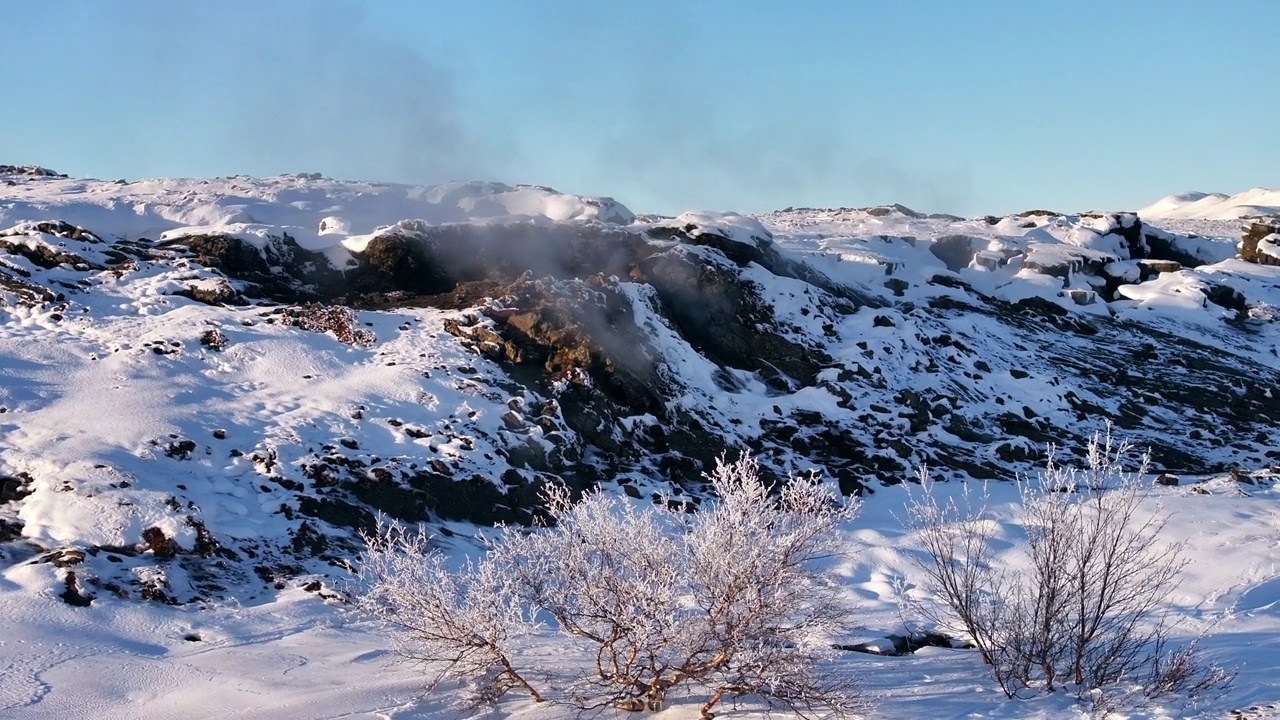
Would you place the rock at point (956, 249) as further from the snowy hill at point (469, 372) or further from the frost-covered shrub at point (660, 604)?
the frost-covered shrub at point (660, 604)

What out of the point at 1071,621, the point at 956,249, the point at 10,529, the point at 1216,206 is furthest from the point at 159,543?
the point at 1216,206

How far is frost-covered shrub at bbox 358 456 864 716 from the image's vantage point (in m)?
7.85

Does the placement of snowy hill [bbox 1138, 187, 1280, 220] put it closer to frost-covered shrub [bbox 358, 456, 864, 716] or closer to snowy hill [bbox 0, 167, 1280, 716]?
snowy hill [bbox 0, 167, 1280, 716]

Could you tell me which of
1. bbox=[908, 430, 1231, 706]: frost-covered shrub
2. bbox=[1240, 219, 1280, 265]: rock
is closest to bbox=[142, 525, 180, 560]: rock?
bbox=[908, 430, 1231, 706]: frost-covered shrub

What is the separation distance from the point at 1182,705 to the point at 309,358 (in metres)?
14.8

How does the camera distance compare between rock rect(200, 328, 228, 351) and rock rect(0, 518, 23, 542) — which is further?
rock rect(200, 328, 228, 351)

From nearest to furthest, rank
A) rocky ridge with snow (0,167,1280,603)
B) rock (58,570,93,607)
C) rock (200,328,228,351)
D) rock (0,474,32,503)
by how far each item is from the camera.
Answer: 1. rock (58,570,93,607)
2. rock (0,474,32,503)
3. rocky ridge with snow (0,167,1280,603)
4. rock (200,328,228,351)

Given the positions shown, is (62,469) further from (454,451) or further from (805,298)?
(805,298)

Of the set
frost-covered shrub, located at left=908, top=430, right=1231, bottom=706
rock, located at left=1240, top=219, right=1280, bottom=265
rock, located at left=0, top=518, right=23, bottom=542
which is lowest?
frost-covered shrub, located at left=908, top=430, right=1231, bottom=706

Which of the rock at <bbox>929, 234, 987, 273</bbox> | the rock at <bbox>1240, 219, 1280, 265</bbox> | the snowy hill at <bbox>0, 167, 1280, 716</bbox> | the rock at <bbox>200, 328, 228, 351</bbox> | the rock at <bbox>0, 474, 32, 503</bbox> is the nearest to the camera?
the rock at <bbox>0, 474, 32, 503</bbox>

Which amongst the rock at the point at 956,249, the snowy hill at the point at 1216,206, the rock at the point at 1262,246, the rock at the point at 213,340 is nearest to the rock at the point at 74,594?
the rock at the point at 213,340

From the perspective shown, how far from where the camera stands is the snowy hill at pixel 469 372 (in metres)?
13.4

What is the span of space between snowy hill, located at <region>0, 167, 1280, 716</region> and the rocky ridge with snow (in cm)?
7

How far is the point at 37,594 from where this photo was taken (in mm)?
10562
